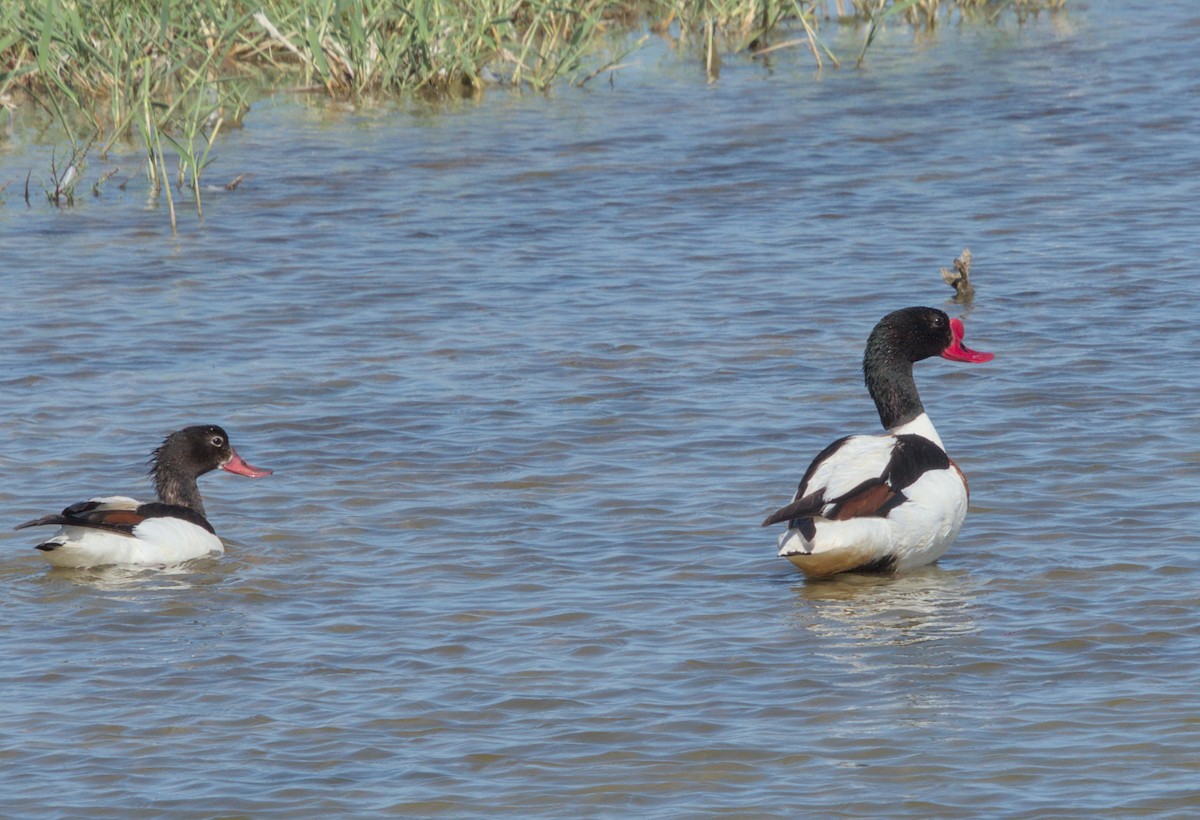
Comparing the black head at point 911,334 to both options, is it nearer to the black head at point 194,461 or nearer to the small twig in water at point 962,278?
the small twig in water at point 962,278

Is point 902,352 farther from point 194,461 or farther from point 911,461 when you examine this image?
point 194,461

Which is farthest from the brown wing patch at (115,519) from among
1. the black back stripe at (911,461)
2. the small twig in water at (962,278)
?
the small twig in water at (962,278)

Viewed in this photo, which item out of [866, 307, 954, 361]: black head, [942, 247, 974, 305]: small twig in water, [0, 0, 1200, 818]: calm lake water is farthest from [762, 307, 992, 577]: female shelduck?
[942, 247, 974, 305]: small twig in water

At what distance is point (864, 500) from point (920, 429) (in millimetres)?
841

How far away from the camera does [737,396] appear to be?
9867 mm

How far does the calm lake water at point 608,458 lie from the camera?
5.86 m

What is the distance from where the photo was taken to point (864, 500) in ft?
24.3

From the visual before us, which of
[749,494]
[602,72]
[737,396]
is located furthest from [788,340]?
[602,72]

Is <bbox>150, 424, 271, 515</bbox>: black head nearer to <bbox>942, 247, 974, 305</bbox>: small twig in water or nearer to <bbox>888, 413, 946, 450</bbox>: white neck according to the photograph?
<bbox>888, 413, 946, 450</bbox>: white neck

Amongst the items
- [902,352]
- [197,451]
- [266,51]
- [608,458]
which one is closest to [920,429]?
[902,352]

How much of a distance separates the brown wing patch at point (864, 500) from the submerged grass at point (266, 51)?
6.73m

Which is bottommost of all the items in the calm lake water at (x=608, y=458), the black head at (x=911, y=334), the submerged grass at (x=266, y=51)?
the calm lake water at (x=608, y=458)

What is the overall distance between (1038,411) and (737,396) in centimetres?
144

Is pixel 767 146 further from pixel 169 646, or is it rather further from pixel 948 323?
pixel 169 646
